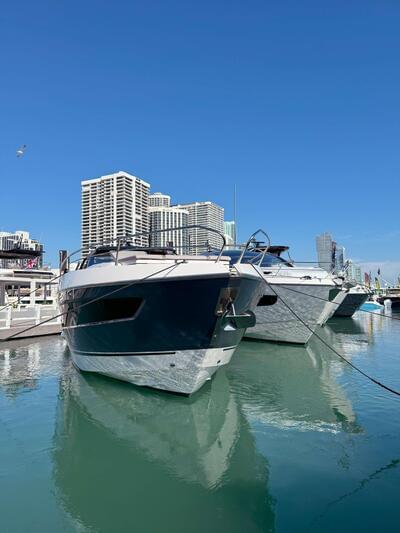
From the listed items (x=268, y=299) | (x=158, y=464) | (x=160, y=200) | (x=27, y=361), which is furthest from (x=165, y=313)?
(x=160, y=200)

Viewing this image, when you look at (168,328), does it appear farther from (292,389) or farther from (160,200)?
(160,200)

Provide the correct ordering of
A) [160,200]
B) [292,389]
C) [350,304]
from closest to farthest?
1. [292,389]
2. [160,200]
3. [350,304]

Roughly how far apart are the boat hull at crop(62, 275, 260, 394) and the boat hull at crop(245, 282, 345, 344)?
23.1ft

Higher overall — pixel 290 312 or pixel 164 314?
pixel 164 314

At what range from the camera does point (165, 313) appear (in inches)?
295

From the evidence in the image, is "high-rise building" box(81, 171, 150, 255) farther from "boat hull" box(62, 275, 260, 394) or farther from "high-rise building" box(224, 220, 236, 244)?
"boat hull" box(62, 275, 260, 394)

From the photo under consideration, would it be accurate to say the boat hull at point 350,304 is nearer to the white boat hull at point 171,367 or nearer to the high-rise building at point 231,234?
the high-rise building at point 231,234

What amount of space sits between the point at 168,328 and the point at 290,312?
917 centimetres

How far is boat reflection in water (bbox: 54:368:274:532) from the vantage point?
13.3 feet

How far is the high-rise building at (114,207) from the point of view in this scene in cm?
2289

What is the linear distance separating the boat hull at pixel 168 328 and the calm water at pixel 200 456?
63 centimetres

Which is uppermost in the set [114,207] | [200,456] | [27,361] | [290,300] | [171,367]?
[114,207]

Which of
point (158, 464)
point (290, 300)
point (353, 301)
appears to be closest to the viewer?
point (158, 464)

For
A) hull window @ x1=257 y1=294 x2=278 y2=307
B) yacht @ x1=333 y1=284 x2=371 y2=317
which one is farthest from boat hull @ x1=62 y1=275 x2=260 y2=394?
yacht @ x1=333 y1=284 x2=371 y2=317
